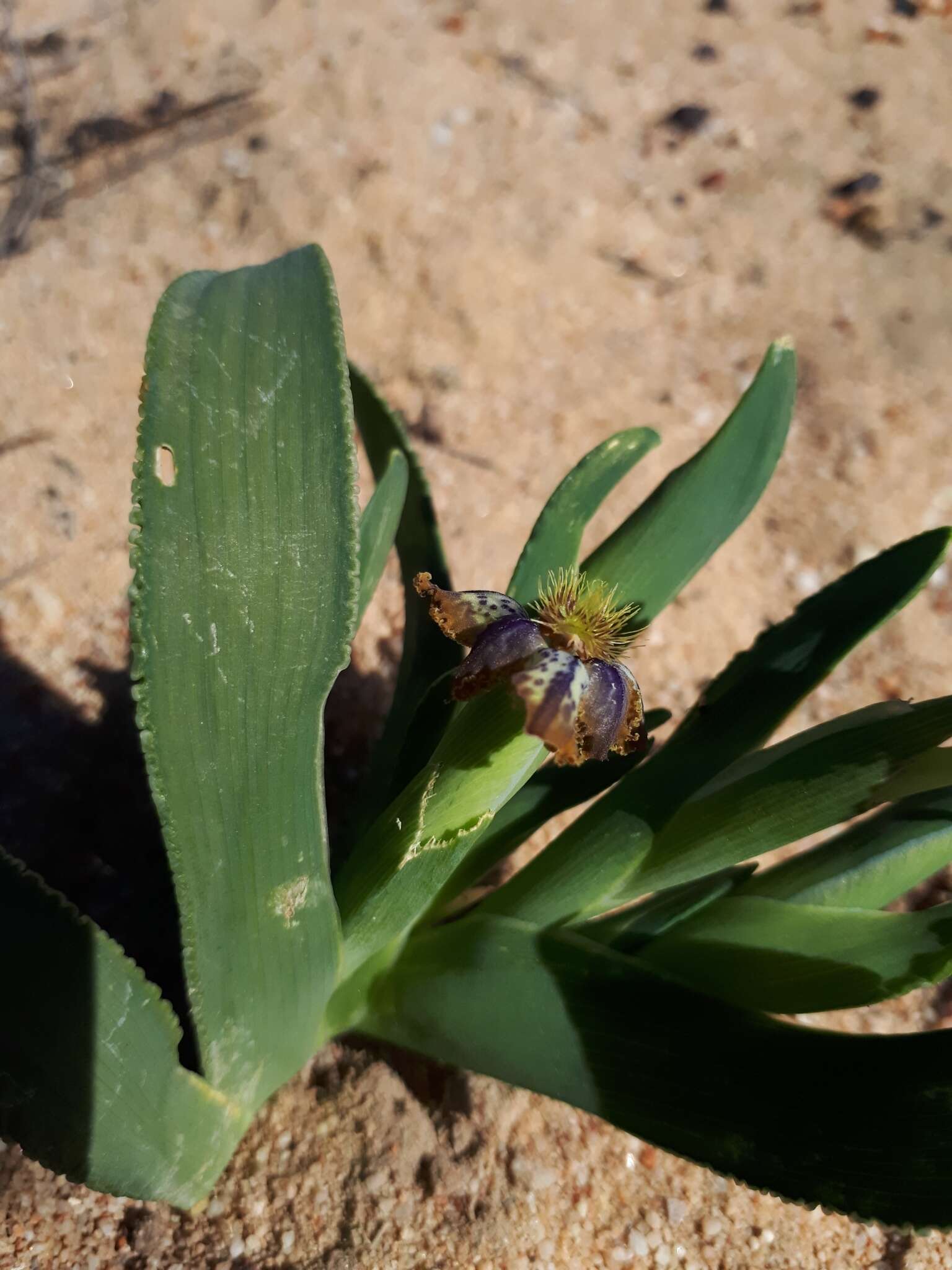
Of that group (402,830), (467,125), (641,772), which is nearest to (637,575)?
(641,772)

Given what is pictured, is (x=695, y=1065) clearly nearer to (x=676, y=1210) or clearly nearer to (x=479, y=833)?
(x=479, y=833)

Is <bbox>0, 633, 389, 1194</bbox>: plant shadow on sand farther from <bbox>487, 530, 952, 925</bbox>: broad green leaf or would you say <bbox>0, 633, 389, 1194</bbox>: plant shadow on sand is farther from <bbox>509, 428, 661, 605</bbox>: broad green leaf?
<bbox>509, 428, 661, 605</bbox>: broad green leaf

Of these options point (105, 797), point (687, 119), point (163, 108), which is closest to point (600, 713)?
point (105, 797)

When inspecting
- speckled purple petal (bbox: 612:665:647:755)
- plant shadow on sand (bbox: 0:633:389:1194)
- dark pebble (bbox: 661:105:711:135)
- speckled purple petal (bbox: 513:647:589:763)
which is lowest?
plant shadow on sand (bbox: 0:633:389:1194)

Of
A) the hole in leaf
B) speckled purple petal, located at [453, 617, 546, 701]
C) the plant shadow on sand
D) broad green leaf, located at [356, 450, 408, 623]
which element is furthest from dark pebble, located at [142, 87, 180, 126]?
speckled purple petal, located at [453, 617, 546, 701]

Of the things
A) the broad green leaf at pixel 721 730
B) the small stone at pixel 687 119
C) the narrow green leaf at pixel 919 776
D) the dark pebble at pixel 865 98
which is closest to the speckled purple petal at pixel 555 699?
the broad green leaf at pixel 721 730

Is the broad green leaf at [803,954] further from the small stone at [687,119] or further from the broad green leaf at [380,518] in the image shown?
the small stone at [687,119]

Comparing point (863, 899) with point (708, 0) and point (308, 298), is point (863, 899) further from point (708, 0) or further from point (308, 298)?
point (708, 0)
